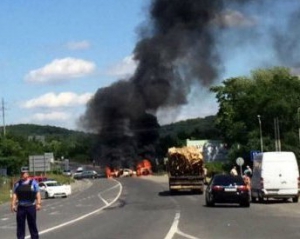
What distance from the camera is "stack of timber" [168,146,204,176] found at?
A: 5719cm

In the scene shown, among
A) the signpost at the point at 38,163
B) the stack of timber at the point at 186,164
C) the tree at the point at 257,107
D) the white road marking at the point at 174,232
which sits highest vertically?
the tree at the point at 257,107

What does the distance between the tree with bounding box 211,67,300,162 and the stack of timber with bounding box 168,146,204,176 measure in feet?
142

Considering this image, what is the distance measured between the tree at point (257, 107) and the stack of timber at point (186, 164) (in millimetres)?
43423

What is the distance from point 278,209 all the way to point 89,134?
95.3m

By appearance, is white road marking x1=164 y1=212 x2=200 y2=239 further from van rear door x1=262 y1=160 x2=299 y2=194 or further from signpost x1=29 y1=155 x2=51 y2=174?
signpost x1=29 y1=155 x2=51 y2=174

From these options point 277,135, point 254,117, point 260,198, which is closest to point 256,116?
point 254,117

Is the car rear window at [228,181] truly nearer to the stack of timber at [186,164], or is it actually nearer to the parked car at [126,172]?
the stack of timber at [186,164]

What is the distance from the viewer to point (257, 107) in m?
113

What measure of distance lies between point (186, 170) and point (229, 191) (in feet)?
58.3

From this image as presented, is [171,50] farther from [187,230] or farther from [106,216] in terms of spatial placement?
[187,230]

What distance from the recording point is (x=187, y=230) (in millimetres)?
24734

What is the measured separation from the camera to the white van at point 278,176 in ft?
138

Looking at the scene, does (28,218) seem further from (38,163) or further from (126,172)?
(126,172)

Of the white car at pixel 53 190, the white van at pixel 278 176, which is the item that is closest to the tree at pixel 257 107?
the white car at pixel 53 190
